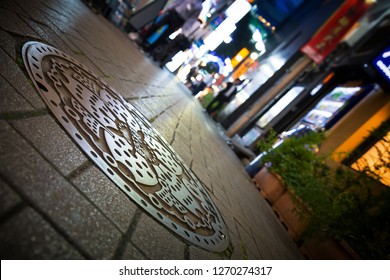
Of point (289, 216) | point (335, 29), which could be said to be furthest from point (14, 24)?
point (335, 29)

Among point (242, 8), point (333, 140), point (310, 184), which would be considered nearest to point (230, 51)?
point (242, 8)

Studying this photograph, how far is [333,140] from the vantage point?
787 cm

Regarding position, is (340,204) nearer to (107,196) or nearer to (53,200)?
(107,196)

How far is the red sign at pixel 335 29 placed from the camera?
10789 mm

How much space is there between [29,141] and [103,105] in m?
0.85

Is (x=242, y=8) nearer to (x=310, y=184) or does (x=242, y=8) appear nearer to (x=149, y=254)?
(x=310, y=184)

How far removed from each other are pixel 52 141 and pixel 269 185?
5590 millimetres

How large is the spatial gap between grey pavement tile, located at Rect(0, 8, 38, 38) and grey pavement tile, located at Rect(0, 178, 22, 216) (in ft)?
4.95

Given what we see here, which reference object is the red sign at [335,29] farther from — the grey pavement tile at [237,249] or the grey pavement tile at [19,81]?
the grey pavement tile at [19,81]

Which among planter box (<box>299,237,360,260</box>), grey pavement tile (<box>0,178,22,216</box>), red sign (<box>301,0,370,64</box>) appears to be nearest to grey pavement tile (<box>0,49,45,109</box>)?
grey pavement tile (<box>0,178,22,216</box>)

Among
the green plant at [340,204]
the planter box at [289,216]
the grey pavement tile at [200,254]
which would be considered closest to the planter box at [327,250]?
the green plant at [340,204]

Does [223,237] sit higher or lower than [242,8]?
lower

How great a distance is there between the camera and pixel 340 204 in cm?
441

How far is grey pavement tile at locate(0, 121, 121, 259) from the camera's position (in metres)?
0.82
